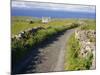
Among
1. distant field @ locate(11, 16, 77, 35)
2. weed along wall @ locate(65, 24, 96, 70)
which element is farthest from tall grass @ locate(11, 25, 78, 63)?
weed along wall @ locate(65, 24, 96, 70)

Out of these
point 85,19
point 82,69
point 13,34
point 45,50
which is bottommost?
point 82,69

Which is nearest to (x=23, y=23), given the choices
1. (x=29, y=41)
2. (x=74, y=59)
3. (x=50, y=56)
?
(x=29, y=41)

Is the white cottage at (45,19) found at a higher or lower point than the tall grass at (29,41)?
higher

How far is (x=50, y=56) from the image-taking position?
3.58 metres

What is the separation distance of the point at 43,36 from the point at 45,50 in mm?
214

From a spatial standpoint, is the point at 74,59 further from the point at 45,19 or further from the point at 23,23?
the point at 23,23

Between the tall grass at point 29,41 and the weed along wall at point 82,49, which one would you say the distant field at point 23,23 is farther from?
the weed along wall at point 82,49

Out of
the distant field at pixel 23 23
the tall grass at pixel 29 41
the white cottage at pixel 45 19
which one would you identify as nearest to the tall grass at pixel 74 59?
the tall grass at pixel 29 41

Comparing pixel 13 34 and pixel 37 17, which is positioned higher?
pixel 37 17

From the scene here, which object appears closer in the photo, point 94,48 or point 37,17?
point 37,17

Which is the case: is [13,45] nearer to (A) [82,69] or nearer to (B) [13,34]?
(B) [13,34]

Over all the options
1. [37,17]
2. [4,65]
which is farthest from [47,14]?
[4,65]

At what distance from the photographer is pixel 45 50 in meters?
3.56

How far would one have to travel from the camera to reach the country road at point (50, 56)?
3463 mm
